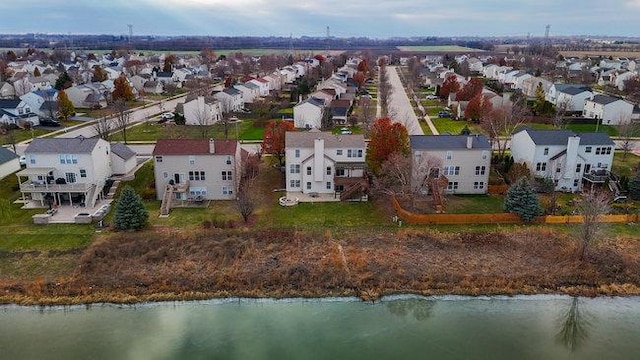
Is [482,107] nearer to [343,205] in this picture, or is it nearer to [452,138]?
[452,138]

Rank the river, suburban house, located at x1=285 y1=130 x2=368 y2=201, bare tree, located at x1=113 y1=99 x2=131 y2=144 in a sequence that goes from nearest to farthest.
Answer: the river
suburban house, located at x1=285 y1=130 x2=368 y2=201
bare tree, located at x1=113 y1=99 x2=131 y2=144

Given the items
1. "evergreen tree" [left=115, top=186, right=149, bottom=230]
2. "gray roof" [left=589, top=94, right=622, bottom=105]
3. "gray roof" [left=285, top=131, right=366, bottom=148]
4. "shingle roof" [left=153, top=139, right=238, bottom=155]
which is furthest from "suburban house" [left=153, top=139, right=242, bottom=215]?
"gray roof" [left=589, top=94, right=622, bottom=105]

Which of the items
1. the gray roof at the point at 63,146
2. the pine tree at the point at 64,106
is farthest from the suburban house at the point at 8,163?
the pine tree at the point at 64,106

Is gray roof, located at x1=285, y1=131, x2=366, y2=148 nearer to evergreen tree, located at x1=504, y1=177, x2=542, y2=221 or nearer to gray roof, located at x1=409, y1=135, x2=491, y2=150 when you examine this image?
gray roof, located at x1=409, y1=135, x2=491, y2=150

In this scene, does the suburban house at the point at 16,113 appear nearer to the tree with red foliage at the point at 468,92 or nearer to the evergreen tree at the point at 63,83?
the evergreen tree at the point at 63,83

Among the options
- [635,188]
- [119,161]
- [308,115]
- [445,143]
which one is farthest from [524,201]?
[308,115]

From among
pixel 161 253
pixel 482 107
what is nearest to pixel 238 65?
pixel 482 107
